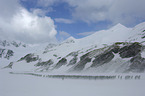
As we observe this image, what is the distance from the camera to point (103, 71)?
103ft

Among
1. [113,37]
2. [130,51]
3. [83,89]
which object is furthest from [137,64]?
[113,37]

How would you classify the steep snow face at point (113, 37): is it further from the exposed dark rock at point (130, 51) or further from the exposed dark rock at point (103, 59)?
the exposed dark rock at point (130, 51)

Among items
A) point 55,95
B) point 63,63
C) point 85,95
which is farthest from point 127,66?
point 63,63

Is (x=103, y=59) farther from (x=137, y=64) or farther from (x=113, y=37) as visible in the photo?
(x=113, y=37)

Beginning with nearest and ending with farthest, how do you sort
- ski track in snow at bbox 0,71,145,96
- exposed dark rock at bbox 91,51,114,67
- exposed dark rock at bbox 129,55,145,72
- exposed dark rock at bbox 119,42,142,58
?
ski track in snow at bbox 0,71,145,96 < exposed dark rock at bbox 129,55,145,72 < exposed dark rock at bbox 119,42,142,58 < exposed dark rock at bbox 91,51,114,67

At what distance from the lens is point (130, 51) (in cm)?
3192

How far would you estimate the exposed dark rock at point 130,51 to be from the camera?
30.5 meters

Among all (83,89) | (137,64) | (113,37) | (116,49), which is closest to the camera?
(83,89)

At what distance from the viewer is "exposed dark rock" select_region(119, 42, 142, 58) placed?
3050 cm

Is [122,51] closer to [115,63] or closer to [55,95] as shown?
[115,63]

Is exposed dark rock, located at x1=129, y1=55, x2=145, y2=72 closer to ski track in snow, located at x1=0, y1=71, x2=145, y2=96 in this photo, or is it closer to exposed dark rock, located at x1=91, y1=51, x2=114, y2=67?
ski track in snow, located at x1=0, y1=71, x2=145, y2=96

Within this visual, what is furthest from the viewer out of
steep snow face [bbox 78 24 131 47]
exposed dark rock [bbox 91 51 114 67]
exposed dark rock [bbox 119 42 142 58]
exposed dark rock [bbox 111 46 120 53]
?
steep snow face [bbox 78 24 131 47]

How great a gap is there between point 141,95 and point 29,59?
94.6 metres

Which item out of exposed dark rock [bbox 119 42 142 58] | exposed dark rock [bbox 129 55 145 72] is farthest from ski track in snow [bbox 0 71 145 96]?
exposed dark rock [bbox 119 42 142 58]
